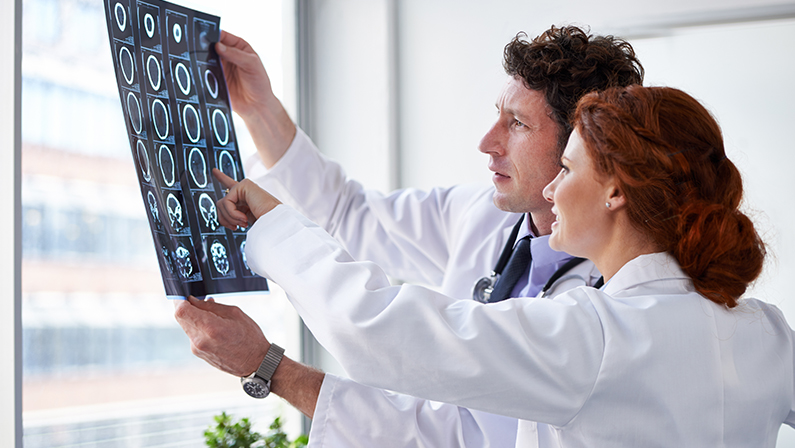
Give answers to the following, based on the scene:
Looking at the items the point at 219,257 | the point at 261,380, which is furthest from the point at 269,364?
the point at 219,257

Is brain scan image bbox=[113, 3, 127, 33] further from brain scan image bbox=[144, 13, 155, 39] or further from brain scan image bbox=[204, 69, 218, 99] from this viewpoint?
brain scan image bbox=[204, 69, 218, 99]

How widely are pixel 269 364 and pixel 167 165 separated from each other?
391 mm

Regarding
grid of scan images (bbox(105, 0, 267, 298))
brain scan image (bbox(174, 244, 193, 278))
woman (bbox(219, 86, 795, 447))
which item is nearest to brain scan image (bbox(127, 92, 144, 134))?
grid of scan images (bbox(105, 0, 267, 298))

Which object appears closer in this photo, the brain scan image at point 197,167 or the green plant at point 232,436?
the brain scan image at point 197,167

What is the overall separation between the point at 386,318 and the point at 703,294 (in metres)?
0.47

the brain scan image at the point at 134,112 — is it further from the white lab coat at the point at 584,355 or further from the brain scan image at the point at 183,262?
the white lab coat at the point at 584,355

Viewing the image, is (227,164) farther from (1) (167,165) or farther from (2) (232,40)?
(2) (232,40)

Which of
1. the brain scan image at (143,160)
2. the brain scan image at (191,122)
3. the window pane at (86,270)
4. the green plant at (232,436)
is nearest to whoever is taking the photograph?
the brain scan image at (143,160)

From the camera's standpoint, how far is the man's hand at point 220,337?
3.45 feet

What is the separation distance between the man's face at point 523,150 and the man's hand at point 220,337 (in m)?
0.60

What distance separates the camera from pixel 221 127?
1170mm

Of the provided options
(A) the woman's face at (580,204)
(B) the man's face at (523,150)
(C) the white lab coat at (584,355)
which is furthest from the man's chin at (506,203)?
(C) the white lab coat at (584,355)

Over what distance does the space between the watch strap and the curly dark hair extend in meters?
0.72

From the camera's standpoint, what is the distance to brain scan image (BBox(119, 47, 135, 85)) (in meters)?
0.98
